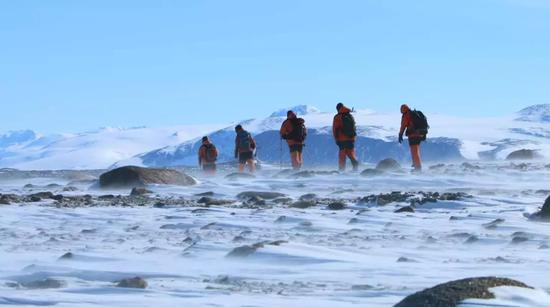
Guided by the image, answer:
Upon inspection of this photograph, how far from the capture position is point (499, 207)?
1286 cm

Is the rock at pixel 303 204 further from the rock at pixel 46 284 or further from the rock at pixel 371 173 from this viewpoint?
the rock at pixel 371 173

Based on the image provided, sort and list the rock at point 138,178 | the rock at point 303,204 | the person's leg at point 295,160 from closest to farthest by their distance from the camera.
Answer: the rock at point 303,204, the rock at point 138,178, the person's leg at point 295,160

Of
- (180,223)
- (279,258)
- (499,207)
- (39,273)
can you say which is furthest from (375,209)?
(39,273)

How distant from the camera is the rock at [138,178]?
747 inches

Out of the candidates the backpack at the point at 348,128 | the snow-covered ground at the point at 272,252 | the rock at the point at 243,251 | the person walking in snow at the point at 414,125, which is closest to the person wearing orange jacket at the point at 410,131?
the person walking in snow at the point at 414,125

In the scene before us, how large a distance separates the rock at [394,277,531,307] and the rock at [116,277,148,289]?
6.47ft

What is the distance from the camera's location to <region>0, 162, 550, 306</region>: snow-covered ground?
620cm

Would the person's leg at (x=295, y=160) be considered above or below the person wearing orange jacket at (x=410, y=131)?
below

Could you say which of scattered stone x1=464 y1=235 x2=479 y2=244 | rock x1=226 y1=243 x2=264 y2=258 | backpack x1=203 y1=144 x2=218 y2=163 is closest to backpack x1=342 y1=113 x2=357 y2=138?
backpack x1=203 y1=144 x2=218 y2=163

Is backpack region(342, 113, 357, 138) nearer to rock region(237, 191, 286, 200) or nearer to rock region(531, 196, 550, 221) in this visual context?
rock region(237, 191, 286, 200)

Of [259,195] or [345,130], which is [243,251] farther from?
[345,130]

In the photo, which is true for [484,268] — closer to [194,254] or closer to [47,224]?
[194,254]

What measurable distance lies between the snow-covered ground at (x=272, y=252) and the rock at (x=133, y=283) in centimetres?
8

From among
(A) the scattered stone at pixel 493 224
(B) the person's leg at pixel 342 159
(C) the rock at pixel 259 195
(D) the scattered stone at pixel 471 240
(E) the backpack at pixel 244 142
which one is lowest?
(D) the scattered stone at pixel 471 240
